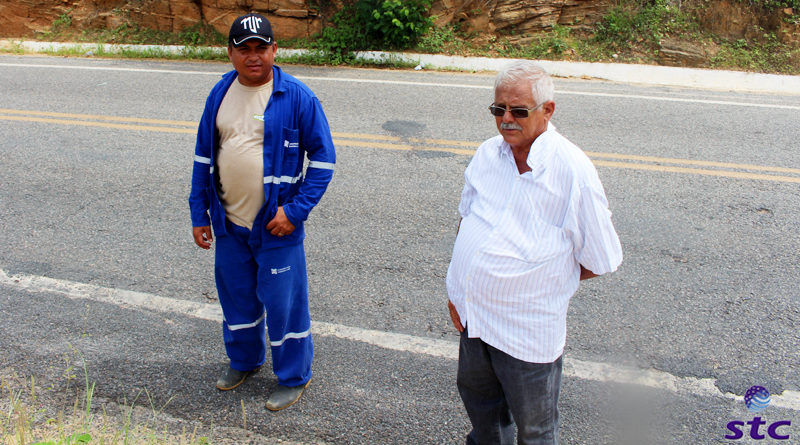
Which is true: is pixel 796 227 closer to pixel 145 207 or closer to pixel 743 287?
pixel 743 287

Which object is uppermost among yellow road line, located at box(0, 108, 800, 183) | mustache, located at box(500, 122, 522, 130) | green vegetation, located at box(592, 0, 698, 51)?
green vegetation, located at box(592, 0, 698, 51)

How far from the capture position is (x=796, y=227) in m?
5.18

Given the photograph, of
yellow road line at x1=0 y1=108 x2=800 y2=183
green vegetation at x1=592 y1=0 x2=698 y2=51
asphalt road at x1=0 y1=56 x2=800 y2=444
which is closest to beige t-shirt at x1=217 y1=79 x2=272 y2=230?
asphalt road at x1=0 y1=56 x2=800 y2=444

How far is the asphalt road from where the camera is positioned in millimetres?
3271

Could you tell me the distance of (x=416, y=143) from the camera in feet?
22.9

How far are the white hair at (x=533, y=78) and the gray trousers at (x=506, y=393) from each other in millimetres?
959

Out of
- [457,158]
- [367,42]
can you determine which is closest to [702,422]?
[457,158]

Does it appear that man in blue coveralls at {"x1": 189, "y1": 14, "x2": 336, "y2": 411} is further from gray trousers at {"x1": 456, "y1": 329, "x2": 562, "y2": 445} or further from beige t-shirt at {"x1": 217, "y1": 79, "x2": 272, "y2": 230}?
gray trousers at {"x1": 456, "y1": 329, "x2": 562, "y2": 445}

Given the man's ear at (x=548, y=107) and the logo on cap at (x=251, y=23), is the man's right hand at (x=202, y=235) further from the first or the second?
the man's ear at (x=548, y=107)

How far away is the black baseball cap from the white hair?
3.93ft

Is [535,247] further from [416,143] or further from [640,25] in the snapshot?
[640,25]

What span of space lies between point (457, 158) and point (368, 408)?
12.4 feet

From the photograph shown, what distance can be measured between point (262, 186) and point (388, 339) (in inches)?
52.3

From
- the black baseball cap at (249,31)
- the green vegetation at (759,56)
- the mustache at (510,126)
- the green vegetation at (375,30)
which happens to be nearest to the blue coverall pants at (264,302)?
the black baseball cap at (249,31)
